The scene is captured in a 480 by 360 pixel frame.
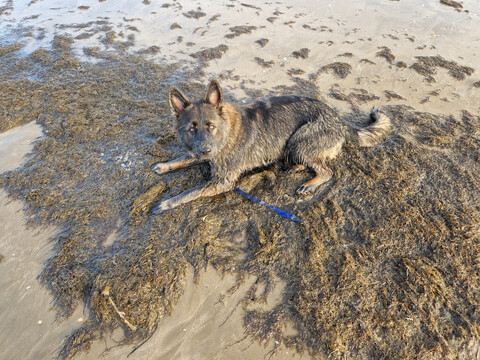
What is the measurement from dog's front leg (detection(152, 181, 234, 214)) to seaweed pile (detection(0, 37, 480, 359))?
0.13m

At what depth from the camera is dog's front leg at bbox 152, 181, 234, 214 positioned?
422cm

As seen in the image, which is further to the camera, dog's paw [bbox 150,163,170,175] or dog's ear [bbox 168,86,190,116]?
dog's paw [bbox 150,163,170,175]

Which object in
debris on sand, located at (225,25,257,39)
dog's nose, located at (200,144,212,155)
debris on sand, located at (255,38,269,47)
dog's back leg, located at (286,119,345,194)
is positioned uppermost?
debris on sand, located at (225,25,257,39)

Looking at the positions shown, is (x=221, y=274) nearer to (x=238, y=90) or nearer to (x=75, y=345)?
(x=75, y=345)

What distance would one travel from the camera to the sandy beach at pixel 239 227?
290 centimetres

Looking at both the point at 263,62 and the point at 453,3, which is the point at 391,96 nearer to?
the point at 263,62

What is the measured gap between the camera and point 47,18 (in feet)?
37.3

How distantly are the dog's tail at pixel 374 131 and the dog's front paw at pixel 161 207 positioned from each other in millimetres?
3701

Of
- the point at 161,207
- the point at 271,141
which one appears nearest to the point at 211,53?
the point at 271,141

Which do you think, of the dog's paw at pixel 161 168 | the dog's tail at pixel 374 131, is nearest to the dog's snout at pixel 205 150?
the dog's paw at pixel 161 168

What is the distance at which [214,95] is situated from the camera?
391 cm

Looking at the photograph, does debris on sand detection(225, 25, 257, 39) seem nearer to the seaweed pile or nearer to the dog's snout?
the seaweed pile

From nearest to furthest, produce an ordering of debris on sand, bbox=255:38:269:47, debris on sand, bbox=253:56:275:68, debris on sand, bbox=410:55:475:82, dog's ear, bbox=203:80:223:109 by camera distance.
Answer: dog's ear, bbox=203:80:223:109 → debris on sand, bbox=410:55:475:82 → debris on sand, bbox=253:56:275:68 → debris on sand, bbox=255:38:269:47

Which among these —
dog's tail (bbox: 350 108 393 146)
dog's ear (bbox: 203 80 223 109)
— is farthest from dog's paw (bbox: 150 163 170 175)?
dog's tail (bbox: 350 108 393 146)
